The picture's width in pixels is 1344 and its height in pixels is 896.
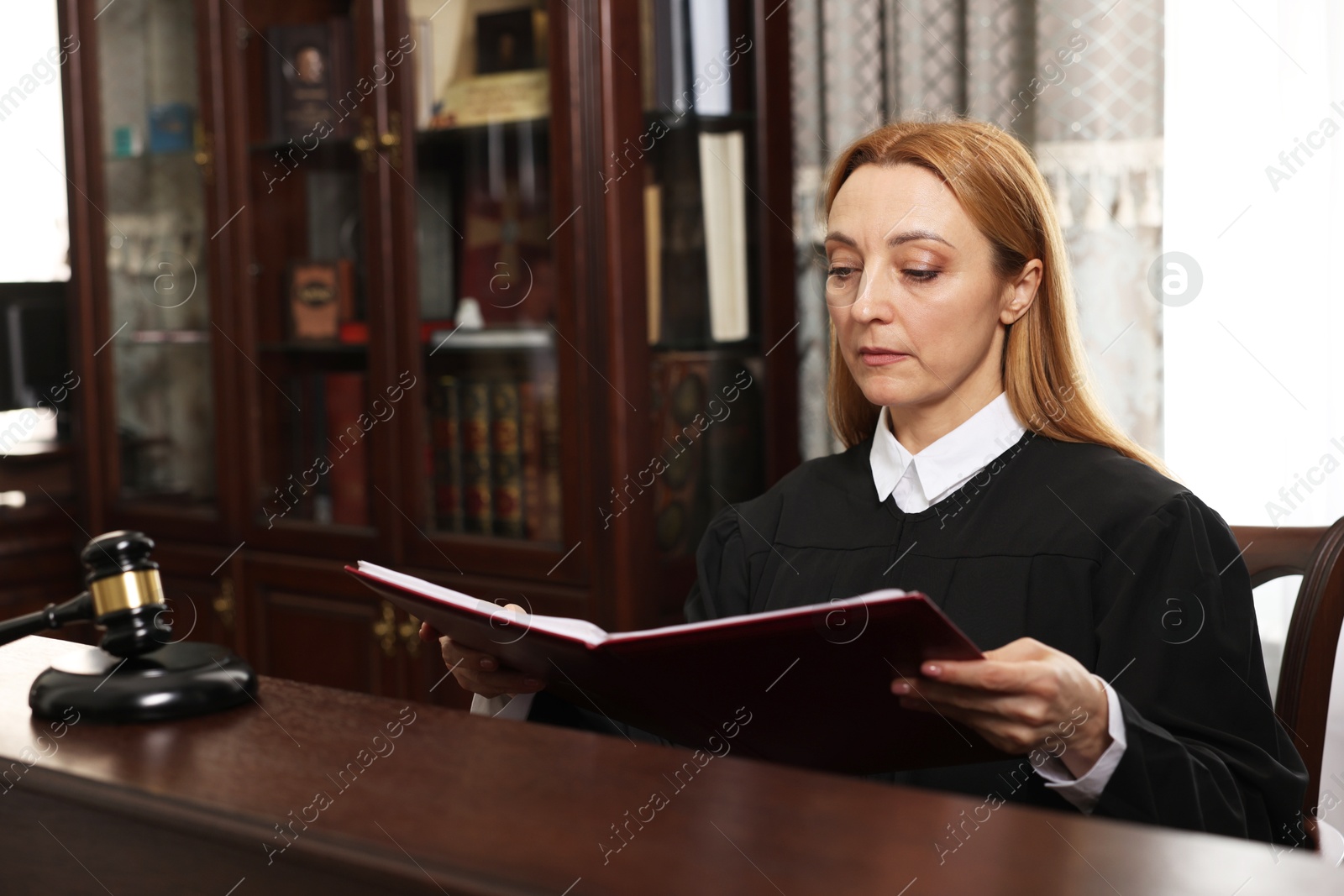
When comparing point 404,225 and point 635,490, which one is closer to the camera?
point 635,490

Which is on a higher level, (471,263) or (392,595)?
(471,263)

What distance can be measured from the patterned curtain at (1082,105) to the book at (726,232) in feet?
1.01

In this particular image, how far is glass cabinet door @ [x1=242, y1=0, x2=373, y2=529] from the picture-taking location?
105 inches

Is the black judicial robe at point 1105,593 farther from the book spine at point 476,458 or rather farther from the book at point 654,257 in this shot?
the book spine at point 476,458

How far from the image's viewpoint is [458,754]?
28.9 inches

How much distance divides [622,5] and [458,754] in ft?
5.81

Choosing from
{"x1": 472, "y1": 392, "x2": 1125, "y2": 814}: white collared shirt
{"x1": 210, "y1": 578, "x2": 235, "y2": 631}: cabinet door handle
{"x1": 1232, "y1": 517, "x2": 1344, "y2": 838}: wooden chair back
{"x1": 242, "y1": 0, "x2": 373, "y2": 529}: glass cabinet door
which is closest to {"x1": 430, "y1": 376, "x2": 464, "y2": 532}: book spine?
{"x1": 242, "y1": 0, "x2": 373, "y2": 529}: glass cabinet door

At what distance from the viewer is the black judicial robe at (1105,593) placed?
45.6 inches

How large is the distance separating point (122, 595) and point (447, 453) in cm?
170

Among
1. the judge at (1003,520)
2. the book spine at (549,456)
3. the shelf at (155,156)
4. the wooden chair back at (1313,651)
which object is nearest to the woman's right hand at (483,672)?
the judge at (1003,520)

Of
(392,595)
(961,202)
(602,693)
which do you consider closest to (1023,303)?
(961,202)

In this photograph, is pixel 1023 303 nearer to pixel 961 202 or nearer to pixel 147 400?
pixel 961 202

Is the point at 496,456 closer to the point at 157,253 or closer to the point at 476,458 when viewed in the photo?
the point at 476,458

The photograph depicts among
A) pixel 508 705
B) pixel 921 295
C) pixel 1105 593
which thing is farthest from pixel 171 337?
pixel 1105 593
